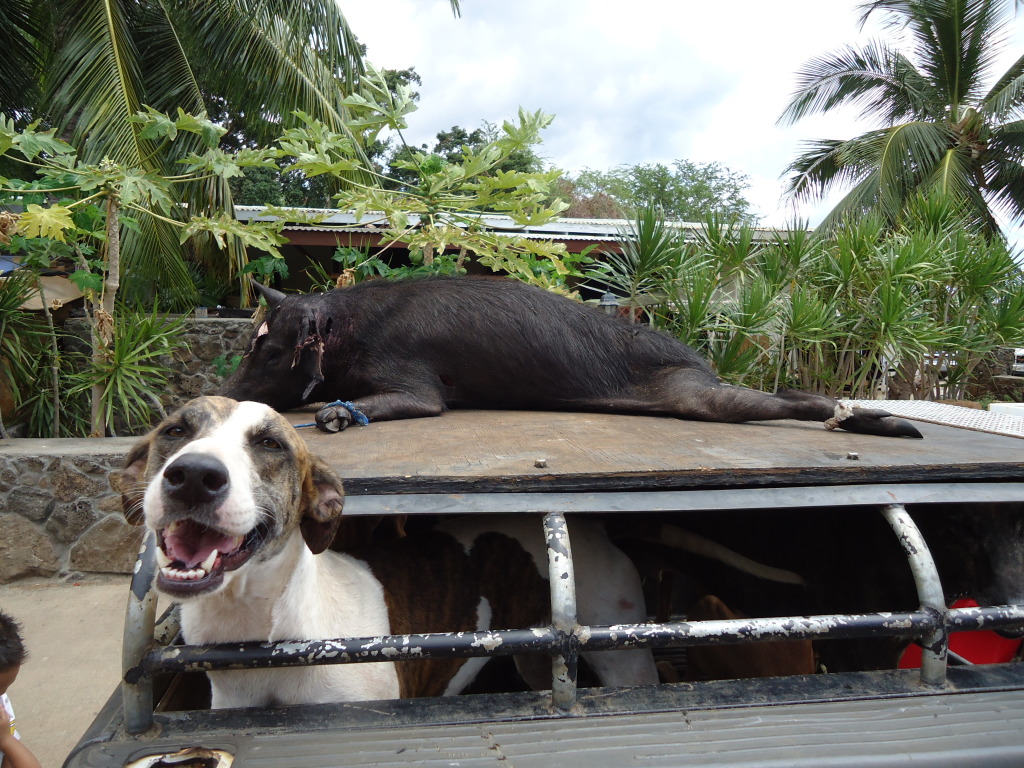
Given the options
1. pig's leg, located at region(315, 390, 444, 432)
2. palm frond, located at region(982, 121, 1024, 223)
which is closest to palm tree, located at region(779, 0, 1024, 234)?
palm frond, located at region(982, 121, 1024, 223)

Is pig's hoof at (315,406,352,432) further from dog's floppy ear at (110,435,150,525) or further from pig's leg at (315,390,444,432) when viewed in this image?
dog's floppy ear at (110,435,150,525)

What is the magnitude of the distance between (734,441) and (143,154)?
7.43 m

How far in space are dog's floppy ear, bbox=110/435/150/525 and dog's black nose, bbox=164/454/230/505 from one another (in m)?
0.29

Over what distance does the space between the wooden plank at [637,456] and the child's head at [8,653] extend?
102 centimetres

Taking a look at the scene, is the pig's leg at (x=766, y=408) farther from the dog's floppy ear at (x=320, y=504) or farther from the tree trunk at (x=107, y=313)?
the tree trunk at (x=107, y=313)

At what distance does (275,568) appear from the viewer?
160 cm

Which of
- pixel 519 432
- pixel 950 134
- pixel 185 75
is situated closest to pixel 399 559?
pixel 519 432

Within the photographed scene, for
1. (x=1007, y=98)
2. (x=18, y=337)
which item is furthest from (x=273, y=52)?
(x=1007, y=98)

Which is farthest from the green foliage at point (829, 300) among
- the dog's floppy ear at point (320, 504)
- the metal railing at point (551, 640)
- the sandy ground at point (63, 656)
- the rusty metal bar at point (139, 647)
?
the rusty metal bar at point (139, 647)

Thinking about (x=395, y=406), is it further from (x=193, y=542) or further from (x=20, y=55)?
(x=20, y=55)

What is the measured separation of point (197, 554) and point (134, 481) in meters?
0.41

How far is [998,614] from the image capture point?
157 cm

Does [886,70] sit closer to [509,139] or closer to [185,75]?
[185,75]

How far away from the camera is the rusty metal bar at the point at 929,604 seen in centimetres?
154
